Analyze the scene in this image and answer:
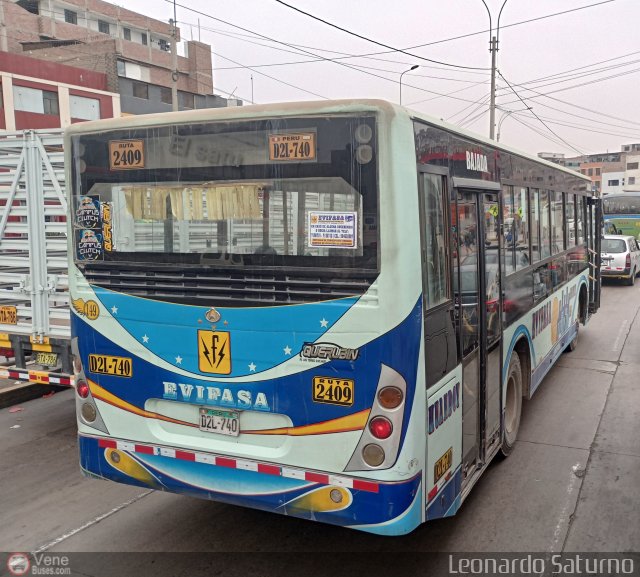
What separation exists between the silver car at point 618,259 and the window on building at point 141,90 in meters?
37.4

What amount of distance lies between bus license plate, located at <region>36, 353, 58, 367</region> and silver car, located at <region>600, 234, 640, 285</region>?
17.7 meters

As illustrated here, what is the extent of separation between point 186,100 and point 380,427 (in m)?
54.6

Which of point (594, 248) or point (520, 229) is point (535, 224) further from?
point (594, 248)

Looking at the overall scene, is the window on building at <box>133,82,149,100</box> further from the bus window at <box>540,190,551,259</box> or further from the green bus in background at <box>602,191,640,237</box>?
the bus window at <box>540,190,551,259</box>

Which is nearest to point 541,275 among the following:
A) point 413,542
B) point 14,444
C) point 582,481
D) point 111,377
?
point 582,481

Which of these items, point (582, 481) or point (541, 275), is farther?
point (541, 275)

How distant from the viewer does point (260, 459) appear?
147 inches

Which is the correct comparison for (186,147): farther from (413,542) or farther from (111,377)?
(413,542)

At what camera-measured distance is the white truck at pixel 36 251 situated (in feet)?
20.5

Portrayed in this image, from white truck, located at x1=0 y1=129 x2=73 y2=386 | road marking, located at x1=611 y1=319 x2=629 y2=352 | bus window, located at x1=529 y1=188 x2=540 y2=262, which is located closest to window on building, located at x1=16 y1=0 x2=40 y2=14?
white truck, located at x1=0 y1=129 x2=73 y2=386

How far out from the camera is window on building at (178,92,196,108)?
53.0 metres

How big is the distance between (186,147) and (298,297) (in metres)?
1.20

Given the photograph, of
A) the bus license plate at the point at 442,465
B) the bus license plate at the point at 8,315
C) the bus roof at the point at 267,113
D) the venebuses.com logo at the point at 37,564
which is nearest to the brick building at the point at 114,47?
the bus license plate at the point at 8,315

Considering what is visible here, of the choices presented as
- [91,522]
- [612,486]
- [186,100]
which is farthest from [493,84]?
[186,100]
